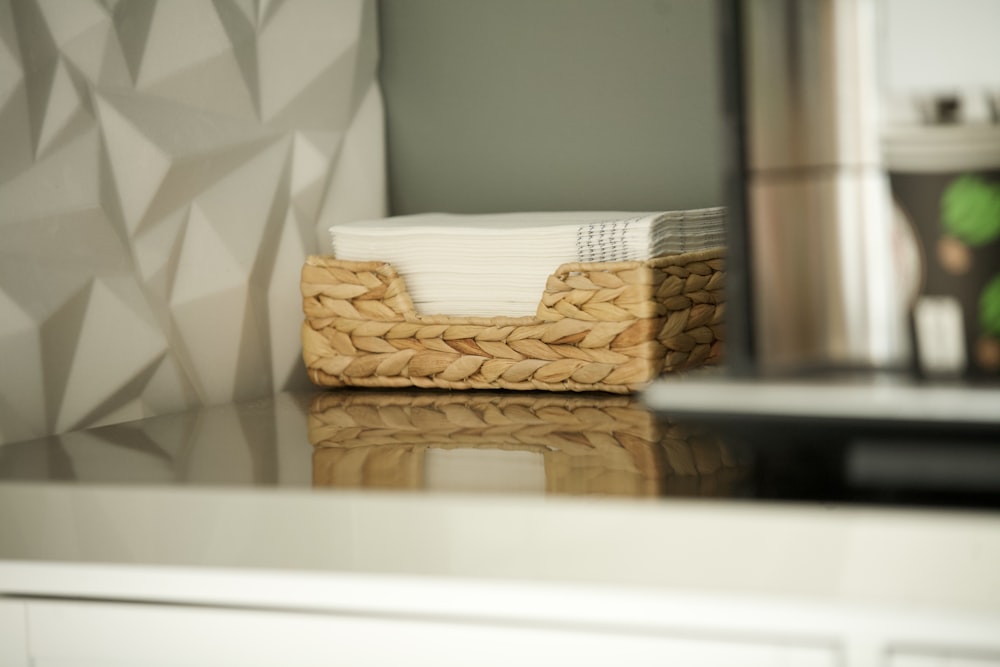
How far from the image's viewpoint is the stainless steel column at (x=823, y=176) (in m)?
0.57

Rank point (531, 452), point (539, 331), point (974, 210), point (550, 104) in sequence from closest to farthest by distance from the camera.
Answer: point (974, 210) → point (531, 452) → point (539, 331) → point (550, 104)

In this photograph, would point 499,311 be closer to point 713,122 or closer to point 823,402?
point 713,122

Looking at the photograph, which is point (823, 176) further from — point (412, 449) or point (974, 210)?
point (412, 449)

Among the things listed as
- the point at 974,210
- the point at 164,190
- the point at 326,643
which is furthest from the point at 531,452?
the point at 164,190

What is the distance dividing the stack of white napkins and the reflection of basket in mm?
89

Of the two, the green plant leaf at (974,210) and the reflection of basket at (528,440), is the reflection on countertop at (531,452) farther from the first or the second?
the green plant leaf at (974,210)

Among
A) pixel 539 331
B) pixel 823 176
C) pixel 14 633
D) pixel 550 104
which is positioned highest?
pixel 550 104

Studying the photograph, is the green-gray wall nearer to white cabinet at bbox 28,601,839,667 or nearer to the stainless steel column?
the stainless steel column

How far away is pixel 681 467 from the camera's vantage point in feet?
2.06

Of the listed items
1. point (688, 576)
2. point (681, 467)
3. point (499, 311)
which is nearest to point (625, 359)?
point (499, 311)

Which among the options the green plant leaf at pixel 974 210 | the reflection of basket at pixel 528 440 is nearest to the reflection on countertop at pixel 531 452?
the reflection of basket at pixel 528 440

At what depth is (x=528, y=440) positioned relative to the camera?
0.74 metres

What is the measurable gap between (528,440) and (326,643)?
210mm

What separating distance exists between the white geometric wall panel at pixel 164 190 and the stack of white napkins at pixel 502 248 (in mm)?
121
